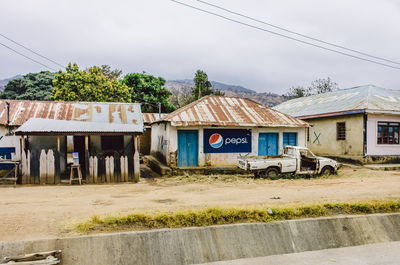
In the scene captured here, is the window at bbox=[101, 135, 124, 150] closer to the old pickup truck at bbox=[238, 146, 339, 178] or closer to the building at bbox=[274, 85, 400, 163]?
the old pickup truck at bbox=[238, 146, 339, 178]

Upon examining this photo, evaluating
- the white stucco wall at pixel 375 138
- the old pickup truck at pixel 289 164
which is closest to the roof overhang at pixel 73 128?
the old pickup truck at pixel 289 164

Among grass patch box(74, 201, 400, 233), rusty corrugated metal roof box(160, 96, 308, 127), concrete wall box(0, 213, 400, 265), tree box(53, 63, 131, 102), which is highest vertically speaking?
tree box(53, 63, 131, 102)

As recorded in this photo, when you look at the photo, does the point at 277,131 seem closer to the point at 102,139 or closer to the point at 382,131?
the point at 382,131

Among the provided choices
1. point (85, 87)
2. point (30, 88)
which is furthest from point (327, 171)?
point (30, 88)

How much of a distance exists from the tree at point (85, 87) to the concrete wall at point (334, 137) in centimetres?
1684

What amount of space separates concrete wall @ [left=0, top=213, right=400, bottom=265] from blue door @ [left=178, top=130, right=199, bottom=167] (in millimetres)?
9346

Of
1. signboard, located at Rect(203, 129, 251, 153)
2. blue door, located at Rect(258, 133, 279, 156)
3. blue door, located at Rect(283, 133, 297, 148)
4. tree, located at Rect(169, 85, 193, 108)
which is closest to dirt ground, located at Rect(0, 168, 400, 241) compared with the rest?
signboard, located at Rect(203, 129, 251, 153)

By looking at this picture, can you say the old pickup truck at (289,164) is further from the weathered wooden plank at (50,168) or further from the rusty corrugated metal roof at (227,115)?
the weathered wooden plank at (50,168)

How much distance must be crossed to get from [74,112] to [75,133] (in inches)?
→ 125

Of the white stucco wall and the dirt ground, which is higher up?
the white stucco wall

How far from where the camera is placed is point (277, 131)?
17.1m

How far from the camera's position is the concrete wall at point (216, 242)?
209 inches

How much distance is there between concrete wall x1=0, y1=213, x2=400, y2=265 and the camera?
5301mm

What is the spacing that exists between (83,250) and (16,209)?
348cm
